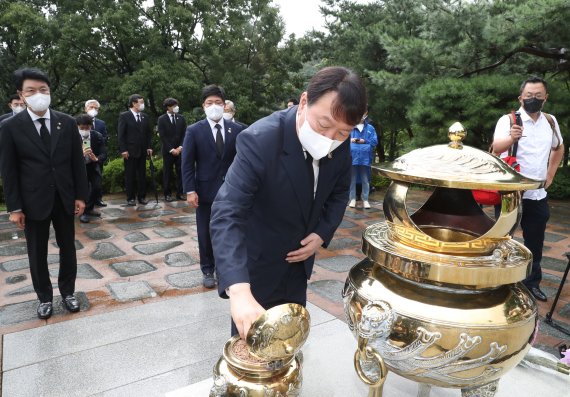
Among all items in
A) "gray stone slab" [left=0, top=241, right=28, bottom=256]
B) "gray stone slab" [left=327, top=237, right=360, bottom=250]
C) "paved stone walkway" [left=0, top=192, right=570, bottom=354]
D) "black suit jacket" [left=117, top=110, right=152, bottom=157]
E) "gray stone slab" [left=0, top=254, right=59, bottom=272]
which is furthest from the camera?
"black suit jacket" [left=117, top=110, right=152, bottom=157]

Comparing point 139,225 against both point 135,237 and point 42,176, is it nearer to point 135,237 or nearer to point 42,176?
point 135,237

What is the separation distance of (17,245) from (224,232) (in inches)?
197

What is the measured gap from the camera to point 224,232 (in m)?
1.41

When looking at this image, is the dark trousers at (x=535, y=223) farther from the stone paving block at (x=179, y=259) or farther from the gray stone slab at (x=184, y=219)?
the gray stone slab at (x=184, y=219)

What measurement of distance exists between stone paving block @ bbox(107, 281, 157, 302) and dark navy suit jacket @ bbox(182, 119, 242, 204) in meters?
0.96

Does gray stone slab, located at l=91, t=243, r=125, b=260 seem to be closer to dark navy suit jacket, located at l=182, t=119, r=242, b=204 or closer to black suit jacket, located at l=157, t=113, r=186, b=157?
dark navy suit jacket, located at l=182, t=119, r=242, b=204

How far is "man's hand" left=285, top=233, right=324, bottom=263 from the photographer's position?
179cm

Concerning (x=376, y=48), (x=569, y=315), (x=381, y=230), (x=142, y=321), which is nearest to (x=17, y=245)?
(x=142, y=321)

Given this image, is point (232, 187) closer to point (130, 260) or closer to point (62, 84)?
point (130, 260)

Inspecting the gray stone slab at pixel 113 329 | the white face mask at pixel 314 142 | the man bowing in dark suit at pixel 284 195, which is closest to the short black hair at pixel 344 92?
the man bowing in dark suit at pixel 284 195

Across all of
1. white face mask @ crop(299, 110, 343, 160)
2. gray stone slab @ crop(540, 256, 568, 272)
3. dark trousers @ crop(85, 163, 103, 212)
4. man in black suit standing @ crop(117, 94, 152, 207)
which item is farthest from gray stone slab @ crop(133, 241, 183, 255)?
gray stone slab @ crop(540, 256, 568, 272)

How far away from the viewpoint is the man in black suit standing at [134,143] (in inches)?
292

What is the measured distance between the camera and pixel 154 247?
515 cm

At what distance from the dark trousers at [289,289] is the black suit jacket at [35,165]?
2.01 metres
